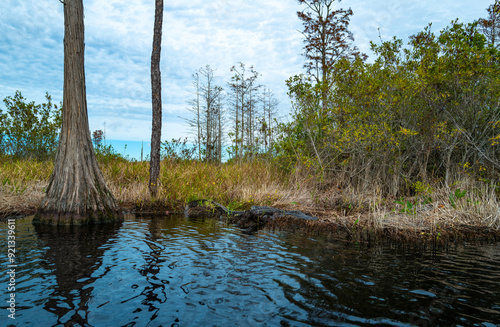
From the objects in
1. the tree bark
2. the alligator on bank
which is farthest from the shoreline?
the tree bark

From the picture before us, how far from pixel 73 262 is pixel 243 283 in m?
2.60

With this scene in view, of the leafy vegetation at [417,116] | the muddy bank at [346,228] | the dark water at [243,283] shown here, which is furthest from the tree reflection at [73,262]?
the leafy vegetation at [417,116]

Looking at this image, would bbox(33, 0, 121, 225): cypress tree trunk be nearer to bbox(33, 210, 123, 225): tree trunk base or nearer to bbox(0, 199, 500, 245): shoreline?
bbox(33, 210, 123, 225): tree trunk base

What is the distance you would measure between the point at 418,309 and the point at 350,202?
551 centimetres

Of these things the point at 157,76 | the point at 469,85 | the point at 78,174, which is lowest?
the point at 78,174

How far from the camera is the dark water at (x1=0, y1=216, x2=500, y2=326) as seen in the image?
2.87 meters

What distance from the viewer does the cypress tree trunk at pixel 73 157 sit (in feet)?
21.8

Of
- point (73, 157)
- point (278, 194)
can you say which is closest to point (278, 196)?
point (278, 194)

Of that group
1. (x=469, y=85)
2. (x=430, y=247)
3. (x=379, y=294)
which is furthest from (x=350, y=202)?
(x=379, y=294)

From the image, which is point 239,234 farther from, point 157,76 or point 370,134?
point 157,76

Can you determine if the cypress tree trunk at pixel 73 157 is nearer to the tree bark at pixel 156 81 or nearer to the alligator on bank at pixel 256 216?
the tree bark at pixel 156 81

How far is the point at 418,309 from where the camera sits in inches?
120

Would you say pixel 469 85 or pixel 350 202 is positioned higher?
pixel 469 85

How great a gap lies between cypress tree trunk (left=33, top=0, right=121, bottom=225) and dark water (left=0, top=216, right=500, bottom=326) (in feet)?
3.06
